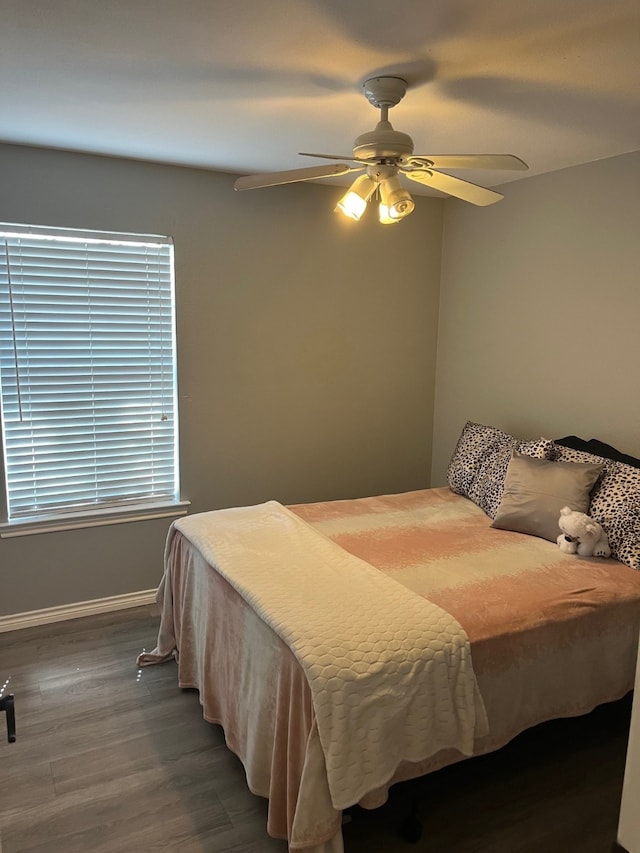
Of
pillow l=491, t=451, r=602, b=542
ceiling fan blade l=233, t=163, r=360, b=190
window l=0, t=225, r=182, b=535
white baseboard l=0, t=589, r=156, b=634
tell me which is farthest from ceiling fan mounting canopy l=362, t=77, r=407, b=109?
white baseboard l=0, t=589, r=156, b=634

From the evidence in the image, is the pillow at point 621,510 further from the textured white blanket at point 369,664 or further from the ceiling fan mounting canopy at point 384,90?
the ceiling fan mounting canopy at point 384,90

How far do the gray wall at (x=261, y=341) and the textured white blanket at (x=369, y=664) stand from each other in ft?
4.71

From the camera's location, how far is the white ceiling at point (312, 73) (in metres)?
1.61

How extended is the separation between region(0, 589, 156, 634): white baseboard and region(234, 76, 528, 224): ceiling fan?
2.32m

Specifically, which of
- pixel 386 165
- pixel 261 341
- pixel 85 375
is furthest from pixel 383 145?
pixel 85 375

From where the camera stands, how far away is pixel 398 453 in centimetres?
420

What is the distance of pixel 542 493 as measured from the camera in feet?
9.09

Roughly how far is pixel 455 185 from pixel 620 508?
1.46 metres

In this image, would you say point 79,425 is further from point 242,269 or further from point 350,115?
point 350,115

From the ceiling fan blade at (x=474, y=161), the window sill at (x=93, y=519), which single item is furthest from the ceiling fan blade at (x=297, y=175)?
the window sill at (x=93, y=519)

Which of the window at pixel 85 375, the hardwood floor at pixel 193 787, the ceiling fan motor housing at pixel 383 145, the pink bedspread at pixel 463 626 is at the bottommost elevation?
the hardwood floor at pixel 193 787

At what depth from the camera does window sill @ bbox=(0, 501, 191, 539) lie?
3141mm

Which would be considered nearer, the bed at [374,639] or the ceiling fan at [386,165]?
the bed at [374,639]

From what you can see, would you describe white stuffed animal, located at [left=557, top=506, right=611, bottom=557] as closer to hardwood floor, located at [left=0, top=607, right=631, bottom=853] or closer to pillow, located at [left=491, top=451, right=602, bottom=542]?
pillow, located at [left=491, top=451, right=602, bottom=542]
